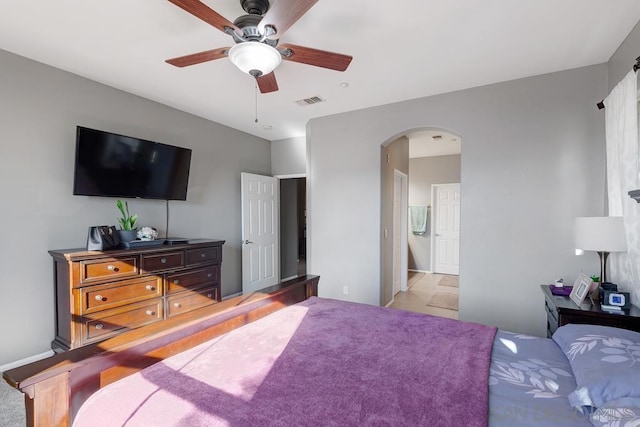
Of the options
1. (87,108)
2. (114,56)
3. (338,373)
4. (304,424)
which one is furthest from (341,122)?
(304,424)

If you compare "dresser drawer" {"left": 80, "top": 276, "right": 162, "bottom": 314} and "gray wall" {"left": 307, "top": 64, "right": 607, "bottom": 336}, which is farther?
"gray wall" {"left": 307, "top": 64, "right": 607, "bottom": 336}

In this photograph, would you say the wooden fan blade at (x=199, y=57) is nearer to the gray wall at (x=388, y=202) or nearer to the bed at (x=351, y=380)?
the bed at (x=351, y=380)

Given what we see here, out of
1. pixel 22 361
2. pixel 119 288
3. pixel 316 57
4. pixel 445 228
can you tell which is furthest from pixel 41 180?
pixel 445 228

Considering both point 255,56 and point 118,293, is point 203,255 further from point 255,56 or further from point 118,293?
point 255,56

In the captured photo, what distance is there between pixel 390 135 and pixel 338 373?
3055 millimetres

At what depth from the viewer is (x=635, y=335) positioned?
140 centimetres

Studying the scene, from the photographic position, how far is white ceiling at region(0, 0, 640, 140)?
201 cm

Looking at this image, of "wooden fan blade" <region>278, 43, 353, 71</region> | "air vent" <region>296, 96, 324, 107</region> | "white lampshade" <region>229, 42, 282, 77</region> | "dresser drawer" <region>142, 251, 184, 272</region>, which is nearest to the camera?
"white lampshade" <region>229, 42, 282, 77</region>

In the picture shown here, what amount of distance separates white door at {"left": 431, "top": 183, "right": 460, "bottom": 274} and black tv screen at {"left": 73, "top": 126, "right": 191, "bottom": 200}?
17.2 ft

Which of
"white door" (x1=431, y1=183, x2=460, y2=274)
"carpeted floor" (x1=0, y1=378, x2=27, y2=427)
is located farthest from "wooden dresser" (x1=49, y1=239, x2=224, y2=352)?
"white door" (x1=431, y1=183, x2=460, y2=274)

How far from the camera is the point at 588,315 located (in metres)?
2.01

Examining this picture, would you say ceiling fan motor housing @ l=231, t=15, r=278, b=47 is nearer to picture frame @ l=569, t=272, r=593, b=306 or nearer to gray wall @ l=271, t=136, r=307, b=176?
picture frame @ l=569, t=272, r=593, b=306

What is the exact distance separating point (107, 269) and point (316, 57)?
2.48 meters

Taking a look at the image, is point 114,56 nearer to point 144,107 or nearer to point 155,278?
point 144,107
